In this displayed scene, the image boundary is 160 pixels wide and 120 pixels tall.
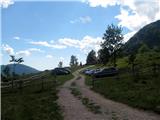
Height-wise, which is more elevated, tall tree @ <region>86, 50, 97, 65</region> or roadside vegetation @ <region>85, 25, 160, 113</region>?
tall tree @ <region>86, 50, 97, 65</region>

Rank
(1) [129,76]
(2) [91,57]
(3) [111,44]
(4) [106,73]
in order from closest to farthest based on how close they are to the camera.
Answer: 1. (1) [129,76]
2. (4) [106,73]
3. (3) [111,44]
4. (2) [91,57]

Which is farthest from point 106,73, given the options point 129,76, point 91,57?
point 91,57

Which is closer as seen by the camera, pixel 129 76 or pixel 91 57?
pixel 129 76

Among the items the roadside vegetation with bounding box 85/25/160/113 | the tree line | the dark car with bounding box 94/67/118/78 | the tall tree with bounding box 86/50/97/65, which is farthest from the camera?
the tall tree with bounding box 86/50/97/65

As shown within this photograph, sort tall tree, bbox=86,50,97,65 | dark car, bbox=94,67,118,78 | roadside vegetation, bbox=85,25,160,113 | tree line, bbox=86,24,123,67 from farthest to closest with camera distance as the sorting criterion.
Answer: tall tree, bbox=86,50,97,65
tree line, bbox=86,24,123,67
dark car, bbox=94,67,118,78
roadside vegetation, bbox=85,25,160,113

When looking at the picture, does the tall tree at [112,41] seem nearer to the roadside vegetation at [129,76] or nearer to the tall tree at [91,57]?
the roadside vegetation at [129,76]

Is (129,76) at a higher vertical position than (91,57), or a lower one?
lower

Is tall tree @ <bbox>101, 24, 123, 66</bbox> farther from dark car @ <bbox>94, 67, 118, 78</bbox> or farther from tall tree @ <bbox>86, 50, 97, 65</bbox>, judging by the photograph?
tall tree @ <bbox>86, 50, 97, 65</bbox>

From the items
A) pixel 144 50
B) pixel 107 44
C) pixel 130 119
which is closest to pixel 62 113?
A: pixel 130 119

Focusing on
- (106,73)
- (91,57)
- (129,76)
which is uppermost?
(91,57)

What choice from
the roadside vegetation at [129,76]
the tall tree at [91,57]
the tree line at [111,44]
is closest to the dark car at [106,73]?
the roadside vegetation at [129,76]

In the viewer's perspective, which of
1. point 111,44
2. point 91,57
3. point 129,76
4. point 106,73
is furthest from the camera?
point 91,57

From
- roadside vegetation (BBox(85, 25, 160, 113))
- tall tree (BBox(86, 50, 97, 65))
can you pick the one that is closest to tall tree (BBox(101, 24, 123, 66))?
roadside vegetation (BBox(85, 25, 160, 113))

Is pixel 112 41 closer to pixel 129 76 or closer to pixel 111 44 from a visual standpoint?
pixel 111 44
